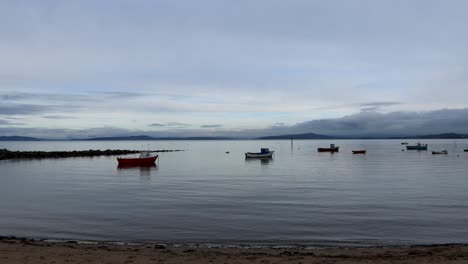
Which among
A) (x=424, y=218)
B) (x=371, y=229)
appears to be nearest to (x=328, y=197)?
(x=424, y=218)

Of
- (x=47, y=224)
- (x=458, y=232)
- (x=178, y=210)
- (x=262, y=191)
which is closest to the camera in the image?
(x=458, y=232)

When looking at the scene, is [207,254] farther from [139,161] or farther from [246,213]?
[139,161]

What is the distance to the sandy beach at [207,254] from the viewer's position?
12.8m

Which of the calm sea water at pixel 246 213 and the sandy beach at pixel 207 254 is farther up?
the sandy beach at pixel 207 254

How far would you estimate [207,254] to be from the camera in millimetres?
13953

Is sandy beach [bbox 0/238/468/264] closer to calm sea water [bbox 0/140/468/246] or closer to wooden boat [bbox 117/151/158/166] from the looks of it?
calm sea water [bbox 0/140/468/246]

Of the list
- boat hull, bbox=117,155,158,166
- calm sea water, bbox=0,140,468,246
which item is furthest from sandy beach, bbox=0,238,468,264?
boat hull, bbox=117,155,158,166

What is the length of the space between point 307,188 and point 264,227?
16.4 meters

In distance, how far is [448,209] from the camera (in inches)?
959

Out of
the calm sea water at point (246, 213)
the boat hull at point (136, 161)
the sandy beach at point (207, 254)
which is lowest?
the calm sea water at point (246, 213)

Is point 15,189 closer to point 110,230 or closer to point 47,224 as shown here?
point 47,224

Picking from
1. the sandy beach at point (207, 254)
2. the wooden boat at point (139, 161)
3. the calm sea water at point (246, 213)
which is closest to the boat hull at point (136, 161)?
the wooden boat at point (139, 161)

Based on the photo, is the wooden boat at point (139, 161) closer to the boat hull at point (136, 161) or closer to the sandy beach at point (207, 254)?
the boat hull at point (136, 161)

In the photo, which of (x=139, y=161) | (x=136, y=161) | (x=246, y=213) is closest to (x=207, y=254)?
(x=246, y=213)
